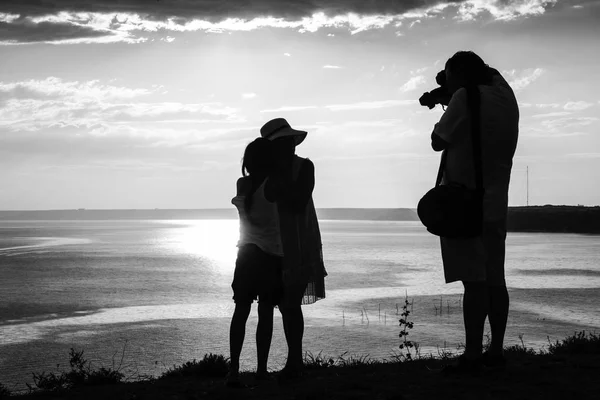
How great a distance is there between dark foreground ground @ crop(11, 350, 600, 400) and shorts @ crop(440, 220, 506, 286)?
66 cm

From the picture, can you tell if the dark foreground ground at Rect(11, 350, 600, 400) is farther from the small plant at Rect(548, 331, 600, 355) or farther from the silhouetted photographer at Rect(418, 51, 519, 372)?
the small plant at Rect(548, 331, 600, 355)

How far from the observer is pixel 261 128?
5258mm

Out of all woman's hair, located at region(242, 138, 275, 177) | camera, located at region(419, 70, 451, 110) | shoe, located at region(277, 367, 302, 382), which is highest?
camera, located at region(419, 70, 451, 110)

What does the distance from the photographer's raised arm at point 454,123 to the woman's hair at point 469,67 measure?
23cm

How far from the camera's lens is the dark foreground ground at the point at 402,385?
14.6 ft

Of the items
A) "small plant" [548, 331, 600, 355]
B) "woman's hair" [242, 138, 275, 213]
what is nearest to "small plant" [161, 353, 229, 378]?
"woman's hair" [242, 138, 275, 213]

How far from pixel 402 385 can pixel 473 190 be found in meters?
1.39

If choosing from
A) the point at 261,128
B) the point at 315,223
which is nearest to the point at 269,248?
the point at 315,223

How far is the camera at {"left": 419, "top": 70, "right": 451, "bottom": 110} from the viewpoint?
5277 millimetres

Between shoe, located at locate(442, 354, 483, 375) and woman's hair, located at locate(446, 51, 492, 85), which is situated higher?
woman's hair, located at locate(446, 51, 492, 85)

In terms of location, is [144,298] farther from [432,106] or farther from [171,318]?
[432,106]

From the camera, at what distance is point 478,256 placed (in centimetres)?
474

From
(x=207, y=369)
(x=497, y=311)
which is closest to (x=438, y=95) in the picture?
(x=497, y=311)

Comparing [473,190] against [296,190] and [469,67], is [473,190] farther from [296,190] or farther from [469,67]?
[296,190]
